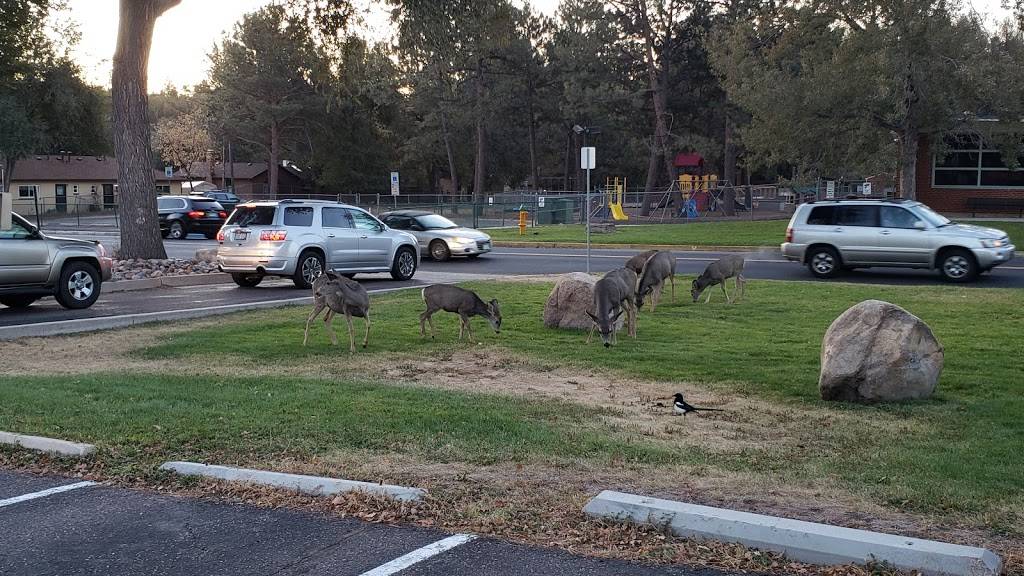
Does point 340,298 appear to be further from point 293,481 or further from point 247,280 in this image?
point 247,280

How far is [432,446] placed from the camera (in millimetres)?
7004

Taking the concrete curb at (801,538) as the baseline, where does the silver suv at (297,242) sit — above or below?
above

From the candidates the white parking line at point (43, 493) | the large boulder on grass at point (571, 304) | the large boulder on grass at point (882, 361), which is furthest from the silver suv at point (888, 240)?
the white parking line at point (43, 493)

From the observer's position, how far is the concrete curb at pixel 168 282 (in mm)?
19547

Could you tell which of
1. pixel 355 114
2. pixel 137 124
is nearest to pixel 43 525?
pixel 137 124

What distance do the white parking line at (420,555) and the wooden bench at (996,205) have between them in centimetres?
4044

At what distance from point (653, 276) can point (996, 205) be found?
30439 millimetres

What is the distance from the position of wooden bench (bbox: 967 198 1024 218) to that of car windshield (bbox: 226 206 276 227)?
31.6 metres

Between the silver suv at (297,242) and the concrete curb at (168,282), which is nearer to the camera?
the silver suv at (297,242)

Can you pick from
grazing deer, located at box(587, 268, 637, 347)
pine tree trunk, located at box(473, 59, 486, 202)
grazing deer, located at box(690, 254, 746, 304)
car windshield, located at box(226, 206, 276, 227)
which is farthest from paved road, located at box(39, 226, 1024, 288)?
pine tree trunk, located at box(473, 59, 486, 202)

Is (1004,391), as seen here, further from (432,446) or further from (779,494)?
(432,446)

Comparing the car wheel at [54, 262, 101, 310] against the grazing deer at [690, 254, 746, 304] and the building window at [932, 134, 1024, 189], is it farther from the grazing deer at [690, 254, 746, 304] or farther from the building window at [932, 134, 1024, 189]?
the building window at [932, 134, 1024, 189]

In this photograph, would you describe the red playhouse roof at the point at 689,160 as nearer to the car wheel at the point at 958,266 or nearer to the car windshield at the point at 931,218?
the car windshield at the point at 931,218

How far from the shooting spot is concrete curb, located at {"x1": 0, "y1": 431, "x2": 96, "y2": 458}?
22.5 feet
